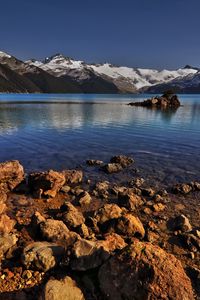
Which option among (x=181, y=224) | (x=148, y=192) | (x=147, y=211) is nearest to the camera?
(x=181, y=224)

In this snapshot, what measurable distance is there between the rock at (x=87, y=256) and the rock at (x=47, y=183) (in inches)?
424

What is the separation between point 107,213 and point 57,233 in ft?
14.0

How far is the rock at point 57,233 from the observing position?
15648 millimetres

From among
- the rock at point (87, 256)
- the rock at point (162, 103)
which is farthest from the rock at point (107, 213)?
the rock at point (162, 103)

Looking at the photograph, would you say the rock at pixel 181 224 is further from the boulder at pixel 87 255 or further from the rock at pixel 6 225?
the rock at pixel 6 225

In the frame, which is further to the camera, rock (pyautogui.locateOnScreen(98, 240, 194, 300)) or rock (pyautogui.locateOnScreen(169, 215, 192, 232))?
rock (pyautogui.locateOnScreen(169, 215, 192, 232))

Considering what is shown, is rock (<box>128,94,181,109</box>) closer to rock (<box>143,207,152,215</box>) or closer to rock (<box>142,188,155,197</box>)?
rock (<box>142,188,155,197</box>)

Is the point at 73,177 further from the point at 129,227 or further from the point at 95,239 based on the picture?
the point at 95,239

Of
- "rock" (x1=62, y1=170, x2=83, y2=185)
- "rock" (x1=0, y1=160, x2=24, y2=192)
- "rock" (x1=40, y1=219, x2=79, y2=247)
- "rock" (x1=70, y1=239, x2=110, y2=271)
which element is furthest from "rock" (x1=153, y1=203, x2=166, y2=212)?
"rock" (x1=0, y1=160, x2=24, y2=192)

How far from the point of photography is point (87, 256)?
12828 mm

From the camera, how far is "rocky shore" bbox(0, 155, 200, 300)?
37.6 ft

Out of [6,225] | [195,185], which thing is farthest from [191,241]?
[6,225]

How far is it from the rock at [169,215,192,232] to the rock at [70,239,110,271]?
7026 mm

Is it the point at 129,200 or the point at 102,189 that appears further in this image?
the point at 102,189
